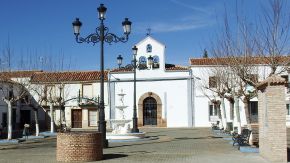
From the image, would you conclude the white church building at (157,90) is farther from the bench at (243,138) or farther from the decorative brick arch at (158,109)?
the bench at (243,138)

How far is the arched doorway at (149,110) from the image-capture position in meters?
46.3

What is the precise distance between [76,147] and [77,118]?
3328 centimetres

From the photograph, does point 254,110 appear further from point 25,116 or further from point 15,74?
point 25,116

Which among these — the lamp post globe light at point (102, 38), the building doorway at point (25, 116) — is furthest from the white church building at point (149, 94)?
the lamp post globe light at point (102, 38)

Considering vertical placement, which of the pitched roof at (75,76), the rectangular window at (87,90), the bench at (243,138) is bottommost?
the bench at (243,138)

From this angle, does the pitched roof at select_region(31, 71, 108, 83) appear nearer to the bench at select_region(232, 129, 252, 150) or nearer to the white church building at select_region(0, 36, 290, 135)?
the white church building at select_region(0, 36, 290, 135)

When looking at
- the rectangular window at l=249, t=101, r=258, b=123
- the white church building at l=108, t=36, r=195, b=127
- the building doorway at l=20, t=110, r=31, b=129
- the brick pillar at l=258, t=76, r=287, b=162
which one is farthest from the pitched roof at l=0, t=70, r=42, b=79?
the rectangular window at l=249, t=101, r=258, b=123

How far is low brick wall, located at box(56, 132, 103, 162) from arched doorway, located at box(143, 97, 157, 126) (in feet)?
103

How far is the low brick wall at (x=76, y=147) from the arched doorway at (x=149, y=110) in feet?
103

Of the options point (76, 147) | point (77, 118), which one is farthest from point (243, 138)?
point (77, 118)

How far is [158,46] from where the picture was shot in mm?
46344

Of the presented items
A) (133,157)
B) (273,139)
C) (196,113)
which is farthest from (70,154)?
(196,113)

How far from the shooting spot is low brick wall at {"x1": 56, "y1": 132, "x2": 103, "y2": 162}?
14594 millimetres

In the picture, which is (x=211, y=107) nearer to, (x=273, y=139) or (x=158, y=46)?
(x=158, y=46)
